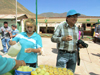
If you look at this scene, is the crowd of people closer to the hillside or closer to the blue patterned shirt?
the blue patterned shirt

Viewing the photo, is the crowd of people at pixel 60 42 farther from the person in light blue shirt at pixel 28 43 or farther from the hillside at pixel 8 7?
the hillside at pixel 8 7

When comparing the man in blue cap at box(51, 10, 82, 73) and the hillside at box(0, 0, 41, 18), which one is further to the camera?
the hillside at box(0, 0, 41, 18)

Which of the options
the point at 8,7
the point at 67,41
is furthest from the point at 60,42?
the point at 8,7

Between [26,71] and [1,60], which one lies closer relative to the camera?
[1,60]

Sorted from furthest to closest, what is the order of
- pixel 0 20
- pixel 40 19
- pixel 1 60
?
pixel 0 20
pixel 40 19
pixel 1 60

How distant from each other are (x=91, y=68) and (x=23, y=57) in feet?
9.95

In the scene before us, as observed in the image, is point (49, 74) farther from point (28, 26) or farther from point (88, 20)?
point (88, 20)

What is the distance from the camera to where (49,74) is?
3.95ft

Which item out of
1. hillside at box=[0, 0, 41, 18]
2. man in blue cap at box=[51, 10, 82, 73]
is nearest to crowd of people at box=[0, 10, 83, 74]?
man in blue cap at box=[51, 10, 82, 73]

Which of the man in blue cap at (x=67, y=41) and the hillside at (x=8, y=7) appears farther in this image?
the hillside at (x=8, y=7)

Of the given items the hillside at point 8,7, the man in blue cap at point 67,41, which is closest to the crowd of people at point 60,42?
the man in blue cap at point 67,41

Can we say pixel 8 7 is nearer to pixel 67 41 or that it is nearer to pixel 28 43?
pixel 28 43

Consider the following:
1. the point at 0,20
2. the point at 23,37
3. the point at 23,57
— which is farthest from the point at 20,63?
the point at 0,20

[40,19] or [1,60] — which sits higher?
[40,19]
